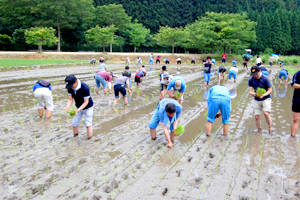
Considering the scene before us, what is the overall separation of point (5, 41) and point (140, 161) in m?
53.4

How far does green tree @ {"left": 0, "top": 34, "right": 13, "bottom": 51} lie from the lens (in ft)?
161

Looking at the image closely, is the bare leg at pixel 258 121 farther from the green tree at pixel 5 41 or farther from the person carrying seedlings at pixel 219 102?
the green tree at pixel 5 41

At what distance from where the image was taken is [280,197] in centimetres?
390

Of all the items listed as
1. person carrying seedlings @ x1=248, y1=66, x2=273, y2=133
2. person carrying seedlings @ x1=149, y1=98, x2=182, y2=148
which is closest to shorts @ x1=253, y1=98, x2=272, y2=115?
person carrying seedlings @ x1=248, y1=66, x2=273, y2=133

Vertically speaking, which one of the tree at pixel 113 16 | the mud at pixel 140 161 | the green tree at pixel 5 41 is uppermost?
the tree at pixel 113 16

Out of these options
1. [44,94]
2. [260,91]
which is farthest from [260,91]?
[44,94]

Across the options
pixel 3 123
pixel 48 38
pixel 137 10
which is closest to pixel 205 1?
pixel 137 10

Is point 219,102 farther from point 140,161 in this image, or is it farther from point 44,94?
point 44,94

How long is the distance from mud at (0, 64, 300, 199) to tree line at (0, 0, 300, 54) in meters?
35.5

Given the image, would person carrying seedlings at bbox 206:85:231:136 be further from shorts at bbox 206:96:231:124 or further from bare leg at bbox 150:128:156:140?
bare leg at bbox 150:128:156:140

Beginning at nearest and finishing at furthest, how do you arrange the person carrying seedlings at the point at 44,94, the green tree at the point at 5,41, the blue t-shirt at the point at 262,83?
the blue t-shirt at the point at 262,83 → the person carrying seedlings at the point at 44,94 → the green tree at the point at 5,41

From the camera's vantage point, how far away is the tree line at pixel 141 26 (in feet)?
141

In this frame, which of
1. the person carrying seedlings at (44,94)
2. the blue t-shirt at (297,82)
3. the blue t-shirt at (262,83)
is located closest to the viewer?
the blue t-shirt at (297,82)

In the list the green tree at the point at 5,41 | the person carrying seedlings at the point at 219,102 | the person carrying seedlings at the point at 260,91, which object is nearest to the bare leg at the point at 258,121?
the person carrying seedlings at the point at 260,91
